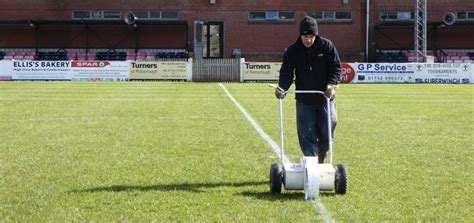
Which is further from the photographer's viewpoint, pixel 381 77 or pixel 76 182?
pixel 381 77

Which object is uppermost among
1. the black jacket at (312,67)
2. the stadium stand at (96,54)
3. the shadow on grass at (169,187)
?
the stadium stand at (96,54)

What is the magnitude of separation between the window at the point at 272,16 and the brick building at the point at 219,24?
0.25 ft

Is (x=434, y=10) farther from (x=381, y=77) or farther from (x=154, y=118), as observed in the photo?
(x=154, y=118)

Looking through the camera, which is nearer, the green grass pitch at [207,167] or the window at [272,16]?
the green grass pitch at [207,167]

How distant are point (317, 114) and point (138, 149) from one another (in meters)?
3.57

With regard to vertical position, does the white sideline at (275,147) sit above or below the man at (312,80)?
below

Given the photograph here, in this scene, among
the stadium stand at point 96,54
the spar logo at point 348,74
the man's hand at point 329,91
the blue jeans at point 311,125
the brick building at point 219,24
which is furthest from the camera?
the brick building at point 219,24

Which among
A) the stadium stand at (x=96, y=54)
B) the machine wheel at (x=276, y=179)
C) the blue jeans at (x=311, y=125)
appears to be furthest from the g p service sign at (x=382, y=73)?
the machine wheel at (x=276, y=179)

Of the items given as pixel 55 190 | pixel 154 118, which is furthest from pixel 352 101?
pixel 55 190

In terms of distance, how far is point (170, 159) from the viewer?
8.98 m

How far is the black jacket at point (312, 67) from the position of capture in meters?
7.14

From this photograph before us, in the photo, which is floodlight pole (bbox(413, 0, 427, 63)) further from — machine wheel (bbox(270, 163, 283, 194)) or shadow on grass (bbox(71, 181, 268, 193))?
machine wheel (bbox(270, 163, 283, 194))

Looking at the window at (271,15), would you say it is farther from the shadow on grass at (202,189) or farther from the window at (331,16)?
the shadow on grass at (202,189)

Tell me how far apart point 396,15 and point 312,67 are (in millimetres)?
43685
